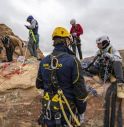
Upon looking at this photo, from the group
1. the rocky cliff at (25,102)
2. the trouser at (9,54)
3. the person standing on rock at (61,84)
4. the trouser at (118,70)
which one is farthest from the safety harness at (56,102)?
the trouser at (9,54)

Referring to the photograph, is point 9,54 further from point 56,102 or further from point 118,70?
point 56,102

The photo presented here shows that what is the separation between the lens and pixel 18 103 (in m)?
14.3

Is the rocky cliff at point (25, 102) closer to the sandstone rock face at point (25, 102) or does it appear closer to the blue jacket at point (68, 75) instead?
the sandstone rock face at point (25, 102)

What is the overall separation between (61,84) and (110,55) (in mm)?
6284

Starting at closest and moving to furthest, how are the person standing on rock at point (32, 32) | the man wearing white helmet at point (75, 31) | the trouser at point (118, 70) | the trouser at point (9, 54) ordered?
the trouser at point (118, 70), the person standing on rock at point (32, 32), the trouser at point (9, 54), the man wearing white helmet at point (75, 31)

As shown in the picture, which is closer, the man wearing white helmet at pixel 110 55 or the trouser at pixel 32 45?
the man wearing white helmet at pixel 110 55

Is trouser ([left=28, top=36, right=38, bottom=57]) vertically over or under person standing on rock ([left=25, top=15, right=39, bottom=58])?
under

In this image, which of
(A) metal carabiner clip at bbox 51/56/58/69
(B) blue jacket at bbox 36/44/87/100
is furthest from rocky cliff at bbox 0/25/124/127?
(A) metal carabiner clip at bbox 51/56/58/69

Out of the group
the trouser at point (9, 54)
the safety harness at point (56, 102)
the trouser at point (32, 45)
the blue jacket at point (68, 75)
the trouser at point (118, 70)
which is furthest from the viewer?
the trouser at point (9, 54)

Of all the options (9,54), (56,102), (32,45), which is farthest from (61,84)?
(9,54)

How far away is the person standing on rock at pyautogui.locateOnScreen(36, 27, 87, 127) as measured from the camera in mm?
7938

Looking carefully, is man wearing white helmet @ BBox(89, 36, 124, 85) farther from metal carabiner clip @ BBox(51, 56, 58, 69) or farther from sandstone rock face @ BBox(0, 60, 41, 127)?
metal carabiner clip @ BBox(51, 56, 58, 69)

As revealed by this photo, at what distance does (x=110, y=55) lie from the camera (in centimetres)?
1411

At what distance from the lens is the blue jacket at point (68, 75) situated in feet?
25.9
